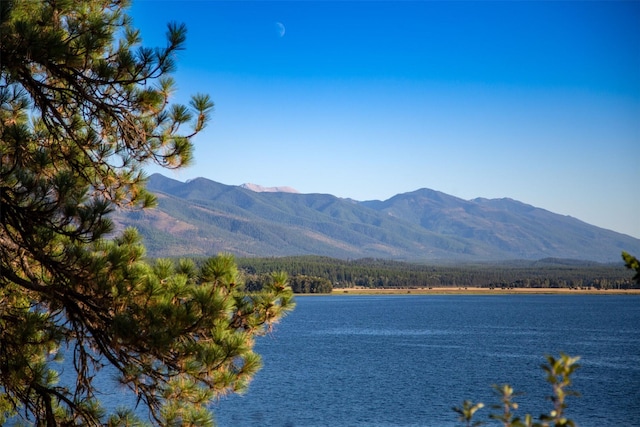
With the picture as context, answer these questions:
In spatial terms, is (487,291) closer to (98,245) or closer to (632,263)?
(98,245)

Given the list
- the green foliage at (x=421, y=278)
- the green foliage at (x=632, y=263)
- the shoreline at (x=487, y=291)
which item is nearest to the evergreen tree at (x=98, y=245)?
the green foliage at (x=632, y=263)

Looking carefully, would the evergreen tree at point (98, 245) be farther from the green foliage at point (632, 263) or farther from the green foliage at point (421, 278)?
the green foliage at point (421, 278)

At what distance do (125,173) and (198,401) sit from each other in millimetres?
3086

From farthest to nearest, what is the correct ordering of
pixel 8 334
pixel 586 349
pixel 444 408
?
pixel 586 349
pixel 444 408
pixel 8 334

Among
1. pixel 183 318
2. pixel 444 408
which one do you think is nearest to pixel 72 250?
pixel 183 318

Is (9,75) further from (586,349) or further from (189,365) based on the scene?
(586,349)

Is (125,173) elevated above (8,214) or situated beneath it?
elevated above

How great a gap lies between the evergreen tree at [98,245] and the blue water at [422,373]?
21.3 ft

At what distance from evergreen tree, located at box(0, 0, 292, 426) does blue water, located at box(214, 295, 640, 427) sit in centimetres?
650

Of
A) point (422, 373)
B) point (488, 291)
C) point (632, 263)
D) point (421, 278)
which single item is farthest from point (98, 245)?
point (421, 278)

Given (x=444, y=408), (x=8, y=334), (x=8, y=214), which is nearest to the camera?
(x=8, y=214)

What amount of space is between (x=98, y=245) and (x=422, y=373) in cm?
3727

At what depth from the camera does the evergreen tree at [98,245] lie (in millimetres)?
6652

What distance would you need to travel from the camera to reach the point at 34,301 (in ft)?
27.5
